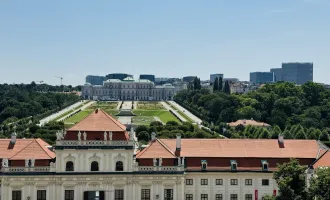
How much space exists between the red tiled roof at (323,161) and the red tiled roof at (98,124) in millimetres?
19902

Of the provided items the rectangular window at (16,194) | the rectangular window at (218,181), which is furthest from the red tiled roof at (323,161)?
the rectangular window at (16,194)

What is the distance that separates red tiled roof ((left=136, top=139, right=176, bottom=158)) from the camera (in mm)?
54062

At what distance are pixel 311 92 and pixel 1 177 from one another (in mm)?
135388

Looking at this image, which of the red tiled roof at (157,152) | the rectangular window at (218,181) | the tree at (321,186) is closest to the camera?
the tree at (321,186)

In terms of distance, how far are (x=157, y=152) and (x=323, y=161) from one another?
55.1 ft

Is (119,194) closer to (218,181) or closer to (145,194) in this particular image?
(145,194)

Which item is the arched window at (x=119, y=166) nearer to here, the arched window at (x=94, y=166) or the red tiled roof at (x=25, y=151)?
the arched window at (x=94, y=166)

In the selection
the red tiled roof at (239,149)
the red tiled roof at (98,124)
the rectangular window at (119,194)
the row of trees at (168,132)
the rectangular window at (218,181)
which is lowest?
the rectangular window at (119,194)

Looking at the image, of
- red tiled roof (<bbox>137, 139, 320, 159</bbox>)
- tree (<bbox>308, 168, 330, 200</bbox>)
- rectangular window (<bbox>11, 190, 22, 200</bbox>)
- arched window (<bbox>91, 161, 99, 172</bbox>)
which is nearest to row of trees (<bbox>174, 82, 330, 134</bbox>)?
red tiled roof (<bbox>137, 139, 320, 159</bbox>)

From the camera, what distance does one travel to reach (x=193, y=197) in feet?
178

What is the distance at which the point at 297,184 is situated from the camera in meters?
44.6

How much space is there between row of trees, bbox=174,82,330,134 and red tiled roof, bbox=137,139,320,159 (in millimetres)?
72834

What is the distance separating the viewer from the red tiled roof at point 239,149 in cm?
5531

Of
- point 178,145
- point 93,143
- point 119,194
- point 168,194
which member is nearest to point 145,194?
point 168,194
